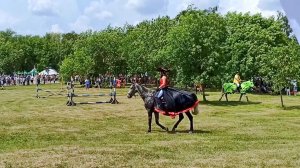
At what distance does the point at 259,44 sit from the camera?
60000mm

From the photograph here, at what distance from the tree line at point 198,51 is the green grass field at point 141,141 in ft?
14.6

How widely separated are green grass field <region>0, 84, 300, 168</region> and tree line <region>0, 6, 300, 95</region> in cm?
446

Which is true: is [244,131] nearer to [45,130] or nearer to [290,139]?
[290,139]

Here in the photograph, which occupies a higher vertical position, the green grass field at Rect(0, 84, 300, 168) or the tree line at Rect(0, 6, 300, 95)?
the tree line at Rect(0, 6, 300, 95)

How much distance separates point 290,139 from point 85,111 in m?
16.0

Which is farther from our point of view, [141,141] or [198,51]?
[198,51]

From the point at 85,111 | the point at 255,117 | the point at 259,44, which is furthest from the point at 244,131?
the point at 259,44

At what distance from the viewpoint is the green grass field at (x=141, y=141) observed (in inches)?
557

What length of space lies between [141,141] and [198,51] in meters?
22.6

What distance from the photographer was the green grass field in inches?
557

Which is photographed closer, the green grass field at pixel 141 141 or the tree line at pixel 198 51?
the green grass field at pixel 141 141

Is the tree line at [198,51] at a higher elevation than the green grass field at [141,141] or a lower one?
higher

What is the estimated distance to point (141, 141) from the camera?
723 inches

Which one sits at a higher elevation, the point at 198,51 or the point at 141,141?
the point at 198,51
